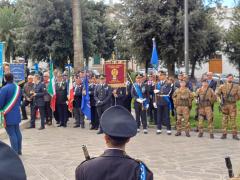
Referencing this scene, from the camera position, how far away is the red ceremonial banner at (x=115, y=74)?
15984mm

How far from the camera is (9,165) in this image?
255cm

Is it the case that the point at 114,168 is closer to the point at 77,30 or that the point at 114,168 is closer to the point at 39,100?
the point at 39,100

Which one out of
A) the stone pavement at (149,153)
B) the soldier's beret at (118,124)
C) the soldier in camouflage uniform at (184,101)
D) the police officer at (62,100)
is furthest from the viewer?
the police officer at (62,100)

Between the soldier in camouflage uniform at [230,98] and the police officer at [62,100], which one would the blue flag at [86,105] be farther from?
the soldier in camouflage uniform at [230,98]

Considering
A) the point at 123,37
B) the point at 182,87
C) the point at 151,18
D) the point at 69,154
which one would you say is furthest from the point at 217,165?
the point at 123,37

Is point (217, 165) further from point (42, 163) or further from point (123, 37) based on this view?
point (123, 37)

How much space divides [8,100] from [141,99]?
5.48 meters

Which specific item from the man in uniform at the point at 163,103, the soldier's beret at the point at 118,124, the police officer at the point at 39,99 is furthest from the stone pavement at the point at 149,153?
the soldier's beret at the point at 118,124

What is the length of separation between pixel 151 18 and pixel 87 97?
33.5 ft

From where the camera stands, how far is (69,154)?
11656mm

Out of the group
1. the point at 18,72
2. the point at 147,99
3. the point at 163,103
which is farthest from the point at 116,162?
the point at 18,72

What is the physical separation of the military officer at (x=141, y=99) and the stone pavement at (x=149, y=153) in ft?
1.75

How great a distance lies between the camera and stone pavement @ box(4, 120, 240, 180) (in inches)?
379

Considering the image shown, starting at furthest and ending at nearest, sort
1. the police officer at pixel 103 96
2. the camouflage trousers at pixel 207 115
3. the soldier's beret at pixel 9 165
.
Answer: the police officer at pixel 103 96 < the camouflage trousers at pixel 207 115 < the soldier's beret at pixel 9 165
